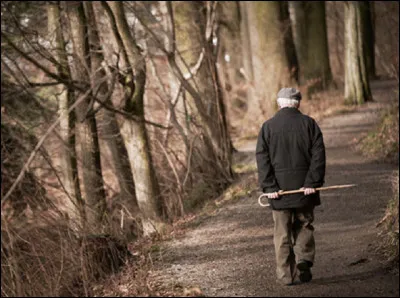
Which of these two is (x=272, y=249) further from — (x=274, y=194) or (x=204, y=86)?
(x=204, y=86)

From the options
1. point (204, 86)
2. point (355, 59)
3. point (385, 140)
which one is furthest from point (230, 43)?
point (385, 140)

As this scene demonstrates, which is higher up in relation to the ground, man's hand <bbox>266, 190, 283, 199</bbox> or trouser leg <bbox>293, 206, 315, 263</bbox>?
man's hand <bbox>266, 190, 283, 199</bbox>

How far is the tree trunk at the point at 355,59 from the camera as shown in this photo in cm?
2469

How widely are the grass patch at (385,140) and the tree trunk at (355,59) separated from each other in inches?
251

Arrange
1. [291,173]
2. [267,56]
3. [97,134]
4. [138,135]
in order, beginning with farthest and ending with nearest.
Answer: [267,56], [97,134], [138,135], [291,173]

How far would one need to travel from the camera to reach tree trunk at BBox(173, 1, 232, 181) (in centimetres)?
1587

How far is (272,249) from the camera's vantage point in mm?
10141

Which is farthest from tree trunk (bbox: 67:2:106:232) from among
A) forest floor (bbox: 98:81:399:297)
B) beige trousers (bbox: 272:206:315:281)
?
beige trousers (bbox: 272:206:315:281)

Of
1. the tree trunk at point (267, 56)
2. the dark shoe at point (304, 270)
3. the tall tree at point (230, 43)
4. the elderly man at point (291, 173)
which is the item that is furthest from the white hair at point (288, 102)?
the tall tree at point (230, 43)

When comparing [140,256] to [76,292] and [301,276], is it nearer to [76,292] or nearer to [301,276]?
[76,292]

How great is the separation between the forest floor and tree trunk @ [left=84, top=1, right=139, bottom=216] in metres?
2.74

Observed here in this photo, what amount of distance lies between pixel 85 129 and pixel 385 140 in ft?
20.9

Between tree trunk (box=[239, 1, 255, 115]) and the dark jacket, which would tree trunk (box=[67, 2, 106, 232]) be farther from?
tree trunk (box=[239, 1, 255, 115])

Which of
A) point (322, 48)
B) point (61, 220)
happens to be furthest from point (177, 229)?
point (322, 48)
